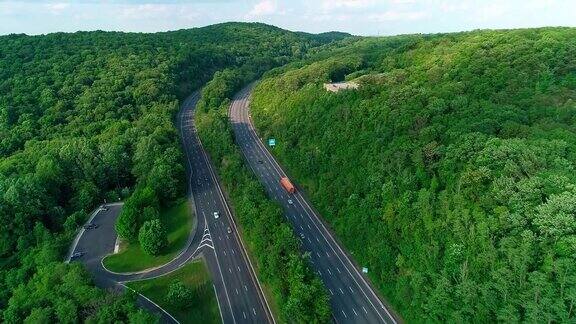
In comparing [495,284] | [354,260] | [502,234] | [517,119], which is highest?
[517,119]

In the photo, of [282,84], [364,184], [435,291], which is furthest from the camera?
[282,84]

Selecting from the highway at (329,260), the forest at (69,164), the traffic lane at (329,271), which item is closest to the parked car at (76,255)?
the forest at (69,164)

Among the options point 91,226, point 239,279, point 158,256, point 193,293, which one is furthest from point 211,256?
point 91,226

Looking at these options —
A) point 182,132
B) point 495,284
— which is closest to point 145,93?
point 182,132

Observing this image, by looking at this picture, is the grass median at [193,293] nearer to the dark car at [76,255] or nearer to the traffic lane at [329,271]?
the dark car at [76,255]

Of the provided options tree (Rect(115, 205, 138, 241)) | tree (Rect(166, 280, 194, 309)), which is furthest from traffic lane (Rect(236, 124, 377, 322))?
tree (Rect(115, 205, 138, 241))

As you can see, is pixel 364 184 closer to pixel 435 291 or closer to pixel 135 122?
pixel 435 291
